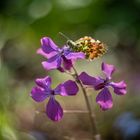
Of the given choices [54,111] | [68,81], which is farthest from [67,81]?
[54,111]

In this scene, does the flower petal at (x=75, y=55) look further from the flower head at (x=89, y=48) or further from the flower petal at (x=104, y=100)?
the flower petal at (x=104, y=100)

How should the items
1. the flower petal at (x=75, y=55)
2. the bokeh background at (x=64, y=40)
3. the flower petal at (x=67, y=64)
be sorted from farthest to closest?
the bokeh background at (x=64, y=40) < the flower petal at (x=67, y=64) < the flower petal at (x=75, y=55)

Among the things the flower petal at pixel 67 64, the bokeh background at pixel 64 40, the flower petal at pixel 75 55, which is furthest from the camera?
the bokeh background at pixel 64 40

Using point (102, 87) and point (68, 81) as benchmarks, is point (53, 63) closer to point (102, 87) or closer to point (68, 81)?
point (68, 81)

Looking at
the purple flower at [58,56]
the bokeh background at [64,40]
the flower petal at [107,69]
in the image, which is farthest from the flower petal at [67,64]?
the bokeh background at [64,40]

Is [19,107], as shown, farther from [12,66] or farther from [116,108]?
[12,66]

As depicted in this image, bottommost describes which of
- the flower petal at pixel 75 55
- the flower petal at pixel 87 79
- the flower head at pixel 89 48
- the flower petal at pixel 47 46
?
the flower petal at pixel 87 79

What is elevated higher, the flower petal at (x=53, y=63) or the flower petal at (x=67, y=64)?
the flower petal at (x=67, y=64)

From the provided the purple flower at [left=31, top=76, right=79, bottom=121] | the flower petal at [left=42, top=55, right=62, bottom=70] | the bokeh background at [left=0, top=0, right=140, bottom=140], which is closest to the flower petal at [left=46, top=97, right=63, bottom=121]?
the purple flower at [left=31, top=76, right=79, bottom=121]

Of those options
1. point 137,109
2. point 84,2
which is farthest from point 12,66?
point 137,109
